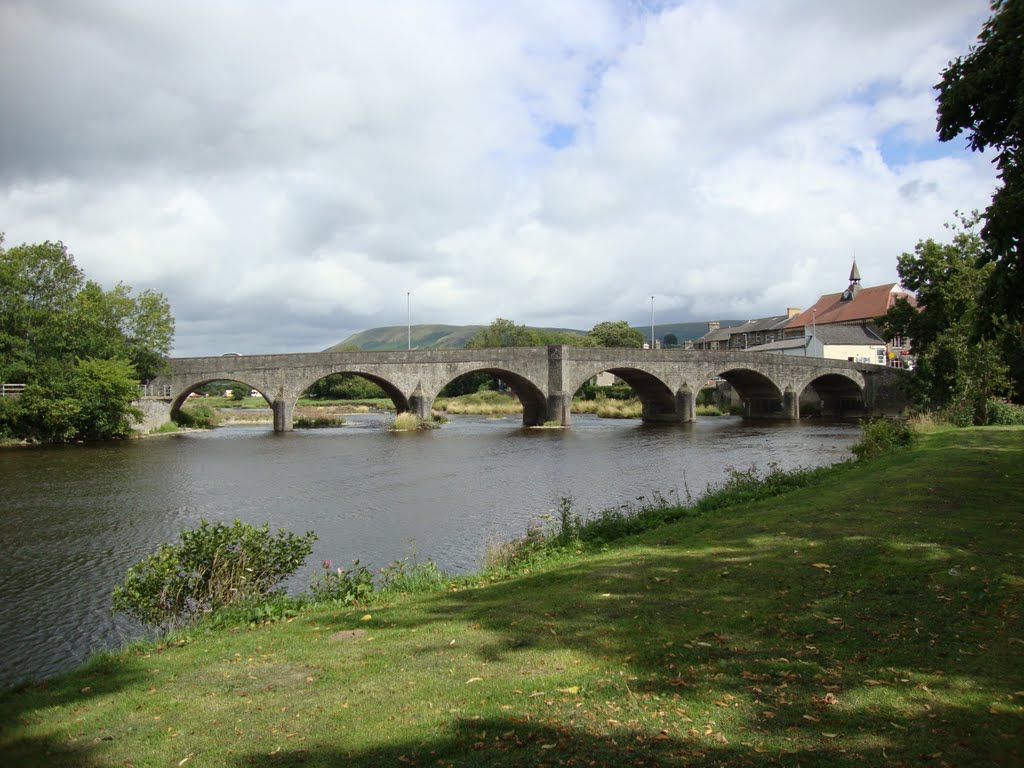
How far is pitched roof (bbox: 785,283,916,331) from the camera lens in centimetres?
7794

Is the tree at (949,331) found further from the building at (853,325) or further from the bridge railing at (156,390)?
the bridge railing at (156,390)

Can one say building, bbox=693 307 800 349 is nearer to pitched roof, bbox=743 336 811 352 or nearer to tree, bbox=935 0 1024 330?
pitched roof, bbox=743 336 811 352

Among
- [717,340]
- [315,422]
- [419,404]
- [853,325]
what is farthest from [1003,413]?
[717,340]

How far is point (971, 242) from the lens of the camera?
35.0 meters

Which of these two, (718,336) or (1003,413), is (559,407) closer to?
(1003,413)

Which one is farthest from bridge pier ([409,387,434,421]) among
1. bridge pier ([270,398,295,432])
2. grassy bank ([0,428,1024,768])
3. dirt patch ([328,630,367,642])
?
dirt patch ([328,630,367,642])

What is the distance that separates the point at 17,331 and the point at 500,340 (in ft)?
247

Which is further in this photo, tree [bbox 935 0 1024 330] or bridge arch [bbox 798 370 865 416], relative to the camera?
bridge arch [bbox 798 370 865 416]

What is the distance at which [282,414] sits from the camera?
4694 cm

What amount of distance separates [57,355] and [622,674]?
1688 inches

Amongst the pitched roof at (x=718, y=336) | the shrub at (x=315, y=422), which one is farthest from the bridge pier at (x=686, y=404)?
the pitched roof at (x=718, y=336)

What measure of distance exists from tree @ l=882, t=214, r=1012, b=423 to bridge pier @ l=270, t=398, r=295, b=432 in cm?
3570

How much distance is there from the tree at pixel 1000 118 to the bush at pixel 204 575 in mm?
9836

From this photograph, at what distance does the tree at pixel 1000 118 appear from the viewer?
923cm
